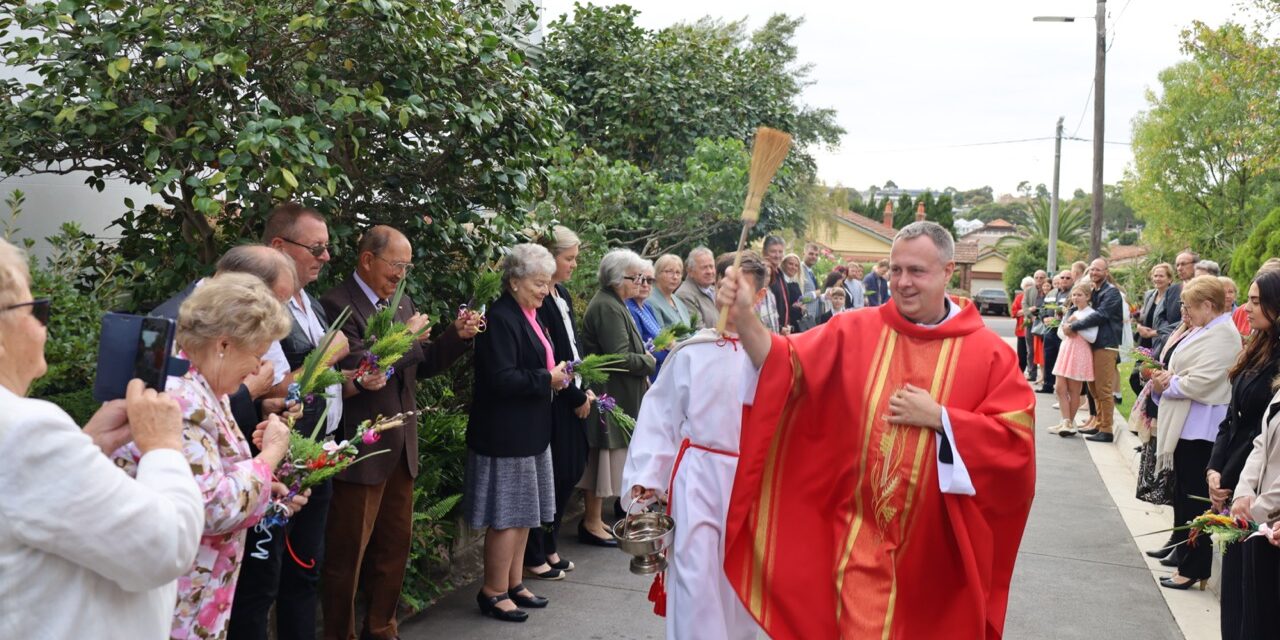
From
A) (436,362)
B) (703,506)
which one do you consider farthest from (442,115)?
(703,506)

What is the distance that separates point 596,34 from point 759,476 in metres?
8.39

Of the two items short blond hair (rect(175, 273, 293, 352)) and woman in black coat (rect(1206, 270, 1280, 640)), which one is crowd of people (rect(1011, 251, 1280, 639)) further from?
short blond hair (rect(175, 273, 293, 352))

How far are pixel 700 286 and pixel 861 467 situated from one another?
4.82m

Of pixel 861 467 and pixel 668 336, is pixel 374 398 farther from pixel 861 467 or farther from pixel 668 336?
pixel 668 336

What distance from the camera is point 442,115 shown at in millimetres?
5621

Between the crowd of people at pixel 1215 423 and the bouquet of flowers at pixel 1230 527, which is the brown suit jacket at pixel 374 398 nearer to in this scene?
the bouquet of flowers at pixel 1230 527

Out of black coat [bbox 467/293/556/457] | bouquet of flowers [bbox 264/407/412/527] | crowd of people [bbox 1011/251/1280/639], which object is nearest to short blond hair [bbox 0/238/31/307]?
bouquet of flowers [bbox 264/407/412/527]

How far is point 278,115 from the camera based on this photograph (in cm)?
493

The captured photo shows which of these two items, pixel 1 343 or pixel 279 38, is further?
pixel 279 38

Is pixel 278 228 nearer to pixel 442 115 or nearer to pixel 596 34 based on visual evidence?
pixel 442 115

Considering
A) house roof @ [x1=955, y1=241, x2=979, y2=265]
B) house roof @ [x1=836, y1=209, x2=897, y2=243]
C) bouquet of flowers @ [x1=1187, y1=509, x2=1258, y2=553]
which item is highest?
house roof @ [x1=836, y1=209, x2=897, y2=243]

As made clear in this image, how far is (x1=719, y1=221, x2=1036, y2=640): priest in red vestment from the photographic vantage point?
13.2 ft

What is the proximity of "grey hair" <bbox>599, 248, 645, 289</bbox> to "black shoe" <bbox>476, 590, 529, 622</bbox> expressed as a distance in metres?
2.31

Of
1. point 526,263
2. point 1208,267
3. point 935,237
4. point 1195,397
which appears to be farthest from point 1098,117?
point 935,237
